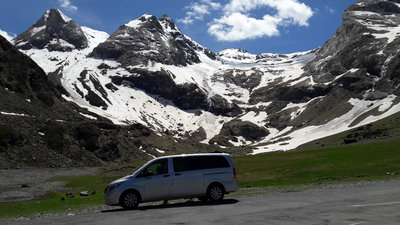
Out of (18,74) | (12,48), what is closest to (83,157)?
(18,74)

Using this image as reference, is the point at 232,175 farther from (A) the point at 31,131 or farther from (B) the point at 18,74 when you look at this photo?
(B) the point at 18,74

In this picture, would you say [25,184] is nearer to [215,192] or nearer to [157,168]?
[157,168]

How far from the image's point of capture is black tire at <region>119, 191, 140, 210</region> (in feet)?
71.9

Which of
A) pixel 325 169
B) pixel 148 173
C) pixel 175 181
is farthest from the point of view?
pixel 325 169

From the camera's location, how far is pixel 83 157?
125 m

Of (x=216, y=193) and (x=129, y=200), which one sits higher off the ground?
(x=129, y=200)

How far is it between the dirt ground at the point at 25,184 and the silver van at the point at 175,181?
30140 millimetres

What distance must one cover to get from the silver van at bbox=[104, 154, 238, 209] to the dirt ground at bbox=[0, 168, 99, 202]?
98.9 feet

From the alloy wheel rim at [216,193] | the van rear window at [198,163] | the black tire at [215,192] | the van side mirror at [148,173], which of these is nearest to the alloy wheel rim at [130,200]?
the van side mirror at [148,173]

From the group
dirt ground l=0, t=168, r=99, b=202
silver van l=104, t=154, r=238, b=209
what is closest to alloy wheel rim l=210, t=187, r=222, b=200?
silver van l=104, t=154, r=238, b=209

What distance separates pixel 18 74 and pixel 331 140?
137830mm

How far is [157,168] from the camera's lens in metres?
22.9

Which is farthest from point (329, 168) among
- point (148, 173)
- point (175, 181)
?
point (148, 173)

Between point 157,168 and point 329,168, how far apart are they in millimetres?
33212
